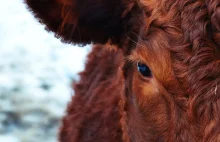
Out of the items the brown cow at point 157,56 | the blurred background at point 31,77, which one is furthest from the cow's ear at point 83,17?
the blurred background at point 31,77

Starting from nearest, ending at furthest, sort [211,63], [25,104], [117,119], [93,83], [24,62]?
1. [211,63]
2. [117,119]
3. [93,83]
4. [25,104]
5. [24,62]

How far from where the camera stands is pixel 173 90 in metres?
2.83

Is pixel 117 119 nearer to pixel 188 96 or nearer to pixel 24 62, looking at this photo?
pixel 188 96

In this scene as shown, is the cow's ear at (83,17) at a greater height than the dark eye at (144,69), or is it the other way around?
the cow's ear at (83,17)

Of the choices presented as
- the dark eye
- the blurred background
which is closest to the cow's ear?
the dark eye

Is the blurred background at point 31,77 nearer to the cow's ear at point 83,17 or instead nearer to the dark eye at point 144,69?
the cow's ear at point 83,17

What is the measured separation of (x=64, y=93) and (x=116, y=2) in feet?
13.7

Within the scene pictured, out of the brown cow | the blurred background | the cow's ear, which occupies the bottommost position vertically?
the brown cow

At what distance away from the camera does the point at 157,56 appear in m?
2.91

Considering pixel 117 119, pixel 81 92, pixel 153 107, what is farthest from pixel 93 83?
pixel 153 107

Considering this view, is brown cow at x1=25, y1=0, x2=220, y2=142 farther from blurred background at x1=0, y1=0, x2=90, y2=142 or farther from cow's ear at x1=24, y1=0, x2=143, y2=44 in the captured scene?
blurred background at x1=0, y1=0, x2=90, y2=142

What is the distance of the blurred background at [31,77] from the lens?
6.68 m

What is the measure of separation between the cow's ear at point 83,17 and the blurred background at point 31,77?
234cm

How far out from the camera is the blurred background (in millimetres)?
6680
